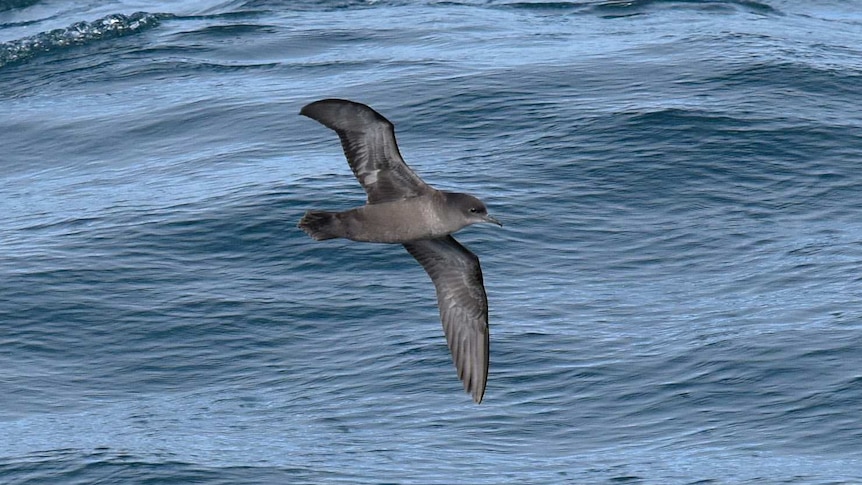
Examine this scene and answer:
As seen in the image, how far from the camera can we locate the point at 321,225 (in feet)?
31.5

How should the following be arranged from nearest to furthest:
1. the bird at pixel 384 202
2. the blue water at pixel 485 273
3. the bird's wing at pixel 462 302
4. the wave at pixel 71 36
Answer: the bird at pixel 384 202
the bird's wing at pixel 462 302
the blue water at pixel 485 273
the wave at pixel 71 36

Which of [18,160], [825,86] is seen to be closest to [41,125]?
[18,160]

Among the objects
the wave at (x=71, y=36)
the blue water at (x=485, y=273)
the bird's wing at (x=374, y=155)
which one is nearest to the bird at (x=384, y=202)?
the bird's wing at (x=374, y=155)

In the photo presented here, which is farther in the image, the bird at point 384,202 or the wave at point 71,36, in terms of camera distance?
the wave at point 71,36

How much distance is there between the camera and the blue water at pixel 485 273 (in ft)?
55.1

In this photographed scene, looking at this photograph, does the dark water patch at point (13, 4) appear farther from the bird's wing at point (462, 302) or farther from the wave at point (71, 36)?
the bird's wing at point (462, 302)

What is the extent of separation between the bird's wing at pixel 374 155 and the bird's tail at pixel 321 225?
0.31m

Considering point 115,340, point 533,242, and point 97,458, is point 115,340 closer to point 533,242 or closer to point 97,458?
point 97,458

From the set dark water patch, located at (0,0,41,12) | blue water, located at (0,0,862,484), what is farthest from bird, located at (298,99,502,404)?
dark water patch, located at (0,0,41,12)

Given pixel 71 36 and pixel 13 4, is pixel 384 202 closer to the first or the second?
pixel 71 36

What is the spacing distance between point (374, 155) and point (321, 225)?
56 cm

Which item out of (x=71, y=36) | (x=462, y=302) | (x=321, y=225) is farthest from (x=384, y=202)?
(x=71, y=36)

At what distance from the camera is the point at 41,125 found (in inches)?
1172

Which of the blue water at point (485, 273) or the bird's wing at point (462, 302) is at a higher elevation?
the bird's wing at point (462, 302)
